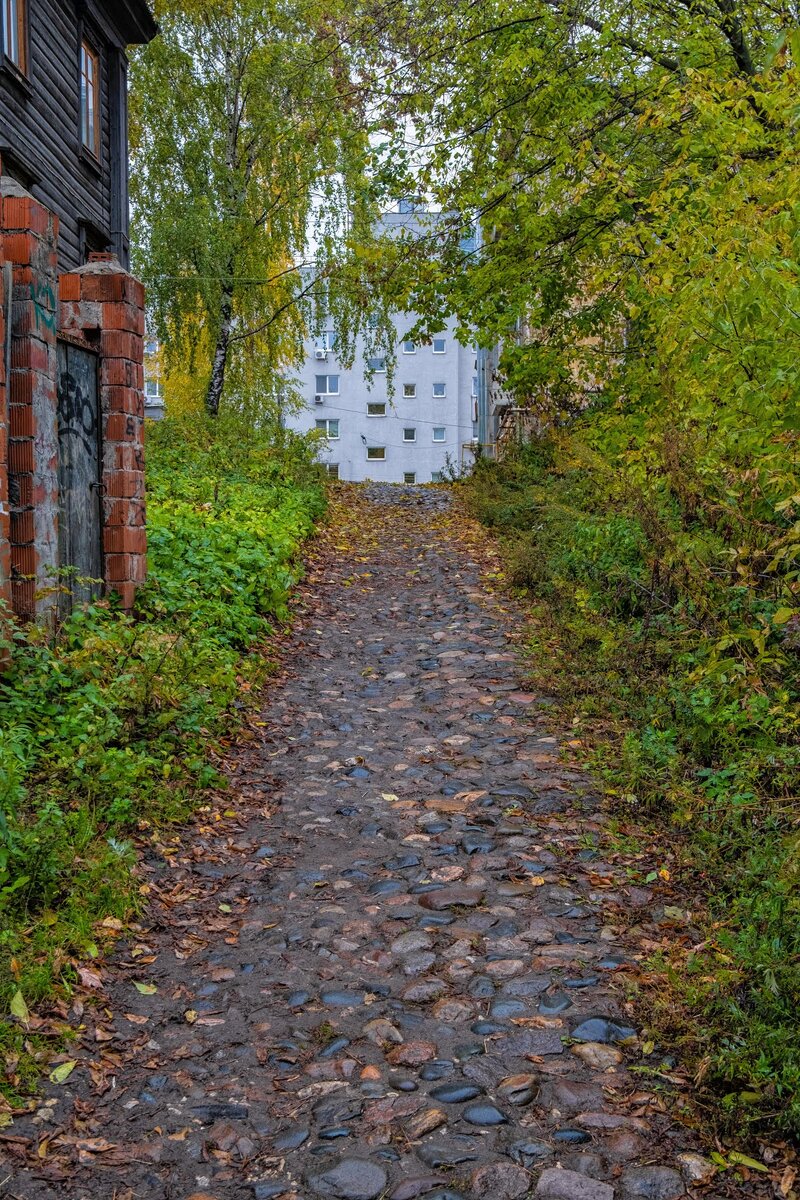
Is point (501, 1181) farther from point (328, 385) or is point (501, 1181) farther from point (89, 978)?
point (328, 385)

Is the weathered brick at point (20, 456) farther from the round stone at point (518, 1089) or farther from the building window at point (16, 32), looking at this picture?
the building window at point (16, 32)

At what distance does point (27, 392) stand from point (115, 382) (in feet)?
5.05

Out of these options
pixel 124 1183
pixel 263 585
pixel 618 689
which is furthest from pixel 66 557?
pixel 124 1183

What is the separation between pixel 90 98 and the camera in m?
15.2

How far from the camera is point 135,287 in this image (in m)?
7.70

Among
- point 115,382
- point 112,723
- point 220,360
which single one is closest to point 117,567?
point 115,382

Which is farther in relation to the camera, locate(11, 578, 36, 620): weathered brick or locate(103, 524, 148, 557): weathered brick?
locate(103, 524, 148, 557): weathered brick

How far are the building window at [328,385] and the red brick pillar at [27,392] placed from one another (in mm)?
46976

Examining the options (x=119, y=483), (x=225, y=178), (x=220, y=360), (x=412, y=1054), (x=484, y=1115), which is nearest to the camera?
(x=484, y=1115)

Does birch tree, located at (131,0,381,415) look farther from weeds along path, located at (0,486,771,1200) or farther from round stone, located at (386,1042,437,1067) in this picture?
round stone, located at (386,1042,437,1067)

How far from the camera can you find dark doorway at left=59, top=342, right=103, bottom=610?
6.98 m

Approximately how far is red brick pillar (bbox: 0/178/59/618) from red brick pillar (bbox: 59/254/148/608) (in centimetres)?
122

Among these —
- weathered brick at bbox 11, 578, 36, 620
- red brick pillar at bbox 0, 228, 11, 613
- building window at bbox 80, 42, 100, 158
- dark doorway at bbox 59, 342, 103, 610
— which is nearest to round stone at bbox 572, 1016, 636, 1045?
red brick pillar at bbox 0, 228, 11, 613

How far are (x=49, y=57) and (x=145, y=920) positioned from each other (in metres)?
12.6
